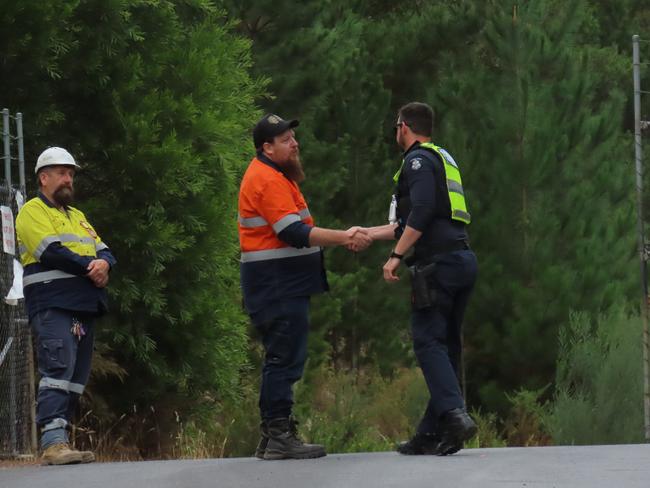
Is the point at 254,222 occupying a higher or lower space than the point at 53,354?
higher

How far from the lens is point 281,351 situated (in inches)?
361

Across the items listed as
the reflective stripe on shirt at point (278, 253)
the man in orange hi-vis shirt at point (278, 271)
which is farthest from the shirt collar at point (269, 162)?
Result: the reflective stripe on shirt at point (278, 253)

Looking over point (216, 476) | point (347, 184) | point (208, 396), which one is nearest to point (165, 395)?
point (208, 396)

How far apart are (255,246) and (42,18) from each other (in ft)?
17.8

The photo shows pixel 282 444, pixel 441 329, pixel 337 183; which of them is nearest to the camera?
pixel 282 444

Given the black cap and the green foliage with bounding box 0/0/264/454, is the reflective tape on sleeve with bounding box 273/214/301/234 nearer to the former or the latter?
the black cap

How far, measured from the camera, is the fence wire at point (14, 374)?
1145 cm

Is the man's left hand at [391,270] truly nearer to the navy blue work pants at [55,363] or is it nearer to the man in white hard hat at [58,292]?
the man in white hard hat at [58,292]

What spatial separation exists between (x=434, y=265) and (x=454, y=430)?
98 centimetres

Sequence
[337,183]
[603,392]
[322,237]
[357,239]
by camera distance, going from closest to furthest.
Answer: [322,237]
[357,239]
[603,392]
[337,183]

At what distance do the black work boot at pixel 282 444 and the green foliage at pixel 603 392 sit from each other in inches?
310

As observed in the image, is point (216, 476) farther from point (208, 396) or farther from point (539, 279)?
point (539, 279)

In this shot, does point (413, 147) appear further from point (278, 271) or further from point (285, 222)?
point (278, 271)

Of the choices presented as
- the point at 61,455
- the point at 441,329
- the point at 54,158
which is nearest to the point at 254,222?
the point at 441,329
